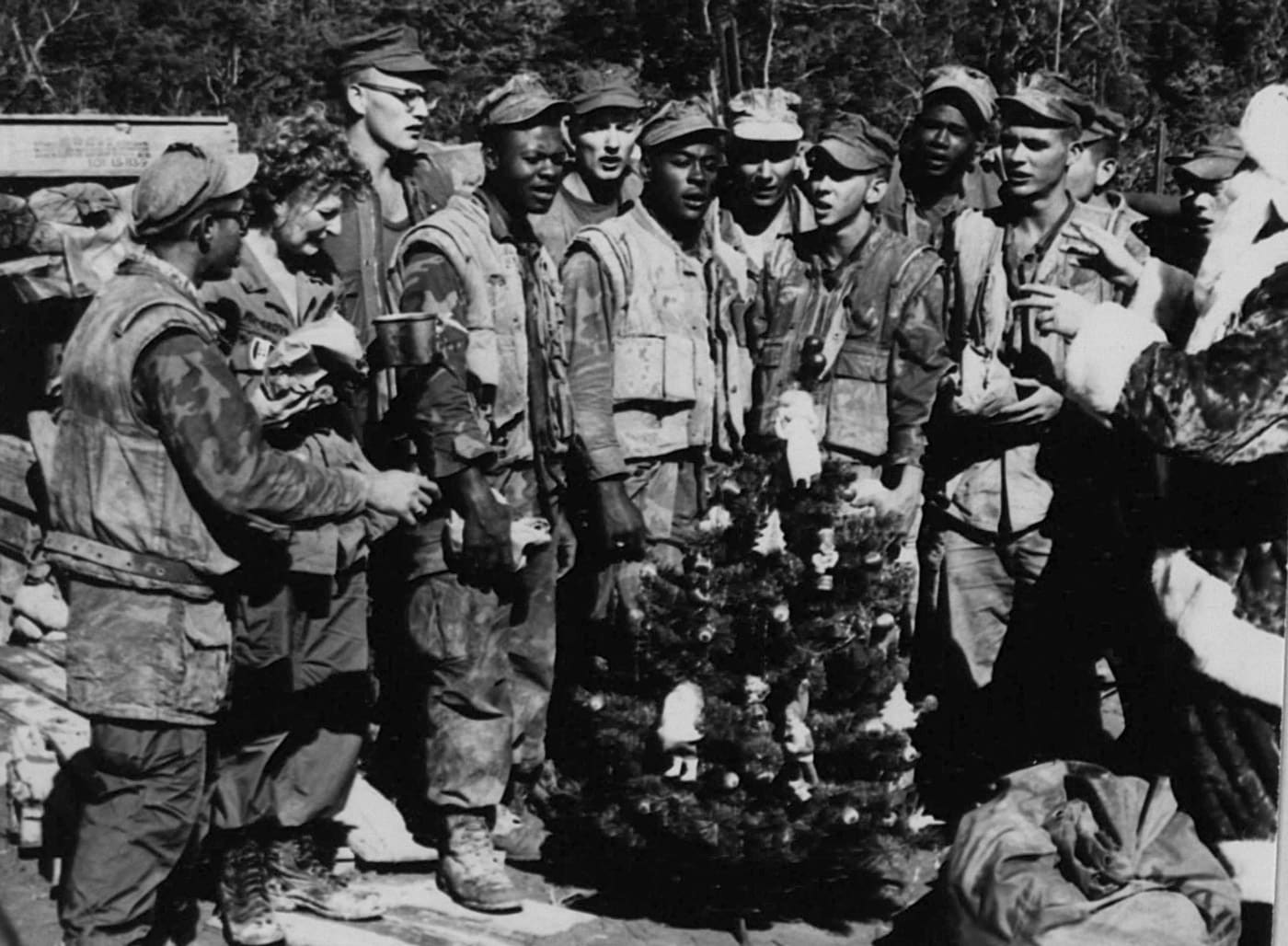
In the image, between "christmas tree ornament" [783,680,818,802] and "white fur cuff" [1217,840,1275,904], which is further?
"christmas tree ornament" [783,680,818,802]

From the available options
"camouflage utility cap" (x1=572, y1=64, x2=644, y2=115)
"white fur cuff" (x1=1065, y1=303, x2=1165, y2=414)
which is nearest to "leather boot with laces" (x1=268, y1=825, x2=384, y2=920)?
"white fur cuff" (x1=1065, y1=303, x2=1165, y2=414)

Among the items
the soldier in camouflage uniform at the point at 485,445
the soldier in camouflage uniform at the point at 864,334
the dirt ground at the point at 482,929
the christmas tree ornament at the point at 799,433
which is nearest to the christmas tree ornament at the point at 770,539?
the christmas tree ornament at the point at 799,433

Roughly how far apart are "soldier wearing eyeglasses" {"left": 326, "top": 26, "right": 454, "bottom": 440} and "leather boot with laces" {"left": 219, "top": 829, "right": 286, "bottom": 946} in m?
1.63

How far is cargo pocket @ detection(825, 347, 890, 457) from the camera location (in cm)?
702

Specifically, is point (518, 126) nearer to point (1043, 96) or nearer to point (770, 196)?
point (770, 196)

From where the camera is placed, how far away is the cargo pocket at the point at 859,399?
23.0ft

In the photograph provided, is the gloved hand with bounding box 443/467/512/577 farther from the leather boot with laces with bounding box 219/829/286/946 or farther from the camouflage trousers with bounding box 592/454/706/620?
the leather boot with laces with bounding box 219/829/286/946

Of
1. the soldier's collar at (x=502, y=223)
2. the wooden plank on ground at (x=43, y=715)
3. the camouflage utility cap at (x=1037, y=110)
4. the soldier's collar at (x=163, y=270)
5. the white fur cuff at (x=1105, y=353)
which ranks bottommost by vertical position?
the wooden plank on ground at (x=43, y=715)

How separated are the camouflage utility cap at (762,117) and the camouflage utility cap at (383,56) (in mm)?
1063

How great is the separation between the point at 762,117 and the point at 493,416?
4.88 feet

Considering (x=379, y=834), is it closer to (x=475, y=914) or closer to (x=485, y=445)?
(x=475, y=914)

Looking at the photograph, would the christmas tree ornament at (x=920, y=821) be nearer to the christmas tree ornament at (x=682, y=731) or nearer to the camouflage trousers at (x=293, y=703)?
the christmas tree ornament at (x=682, y=731)

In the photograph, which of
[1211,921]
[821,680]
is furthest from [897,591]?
[1211,921]

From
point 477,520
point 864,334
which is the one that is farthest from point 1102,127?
point 477,520
